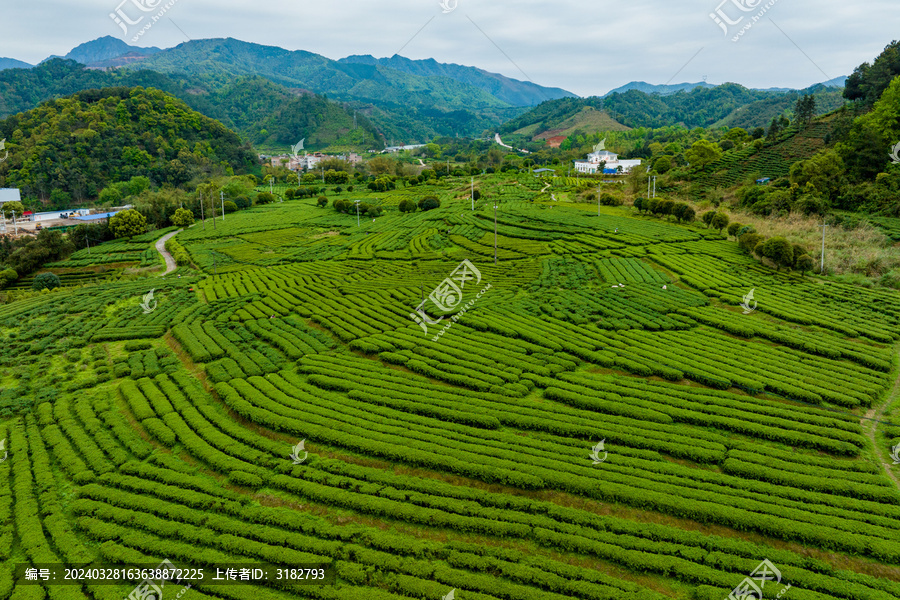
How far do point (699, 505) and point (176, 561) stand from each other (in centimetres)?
1782

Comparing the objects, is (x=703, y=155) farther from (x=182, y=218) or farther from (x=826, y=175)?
(x=182, y=218)

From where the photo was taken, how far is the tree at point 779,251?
4375 cm

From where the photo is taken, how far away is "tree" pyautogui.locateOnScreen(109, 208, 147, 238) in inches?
2965

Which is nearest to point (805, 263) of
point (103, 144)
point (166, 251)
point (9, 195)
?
point (166, 251)

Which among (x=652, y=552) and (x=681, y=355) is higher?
(x=681, y=355)

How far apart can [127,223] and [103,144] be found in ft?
180

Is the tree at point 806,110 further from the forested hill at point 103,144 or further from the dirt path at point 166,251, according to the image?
the forested hill at point 103,144

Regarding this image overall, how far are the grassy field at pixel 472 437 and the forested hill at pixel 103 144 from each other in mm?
84994

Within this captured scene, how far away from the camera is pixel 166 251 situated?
223ft

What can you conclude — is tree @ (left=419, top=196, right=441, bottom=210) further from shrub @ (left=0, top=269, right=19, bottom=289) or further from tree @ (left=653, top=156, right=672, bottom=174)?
shrub @ (left=0, top=269, right=19, bottom=289)

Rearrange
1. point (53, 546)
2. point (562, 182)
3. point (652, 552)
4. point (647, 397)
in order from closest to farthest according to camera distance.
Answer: point (652, 552) < point (53, 546) < point (647, 397) < point (562, 182)

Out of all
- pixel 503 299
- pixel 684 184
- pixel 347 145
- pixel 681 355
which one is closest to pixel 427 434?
pixel 681 355

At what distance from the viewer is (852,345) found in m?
29.5

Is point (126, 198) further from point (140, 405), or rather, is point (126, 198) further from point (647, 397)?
point (647, 397)
